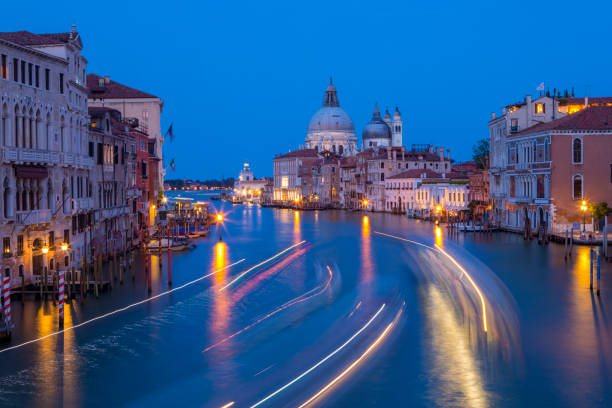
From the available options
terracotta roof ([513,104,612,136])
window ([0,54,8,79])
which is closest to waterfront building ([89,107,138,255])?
window ([0,54,8,79])

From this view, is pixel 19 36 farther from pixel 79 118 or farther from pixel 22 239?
pixel 22 239

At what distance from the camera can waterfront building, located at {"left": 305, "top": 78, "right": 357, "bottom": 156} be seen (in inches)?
5197

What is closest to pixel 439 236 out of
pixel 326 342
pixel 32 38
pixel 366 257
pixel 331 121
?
pixel 366 257

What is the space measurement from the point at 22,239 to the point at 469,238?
85.2ft

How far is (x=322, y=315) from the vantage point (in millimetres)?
17812

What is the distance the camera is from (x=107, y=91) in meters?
43.8

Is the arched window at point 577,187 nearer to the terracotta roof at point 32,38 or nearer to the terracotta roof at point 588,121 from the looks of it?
the terracotta roof at point 588,121

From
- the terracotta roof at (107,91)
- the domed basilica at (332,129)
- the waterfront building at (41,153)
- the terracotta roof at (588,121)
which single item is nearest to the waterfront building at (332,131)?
the domed basilica at (332,129)

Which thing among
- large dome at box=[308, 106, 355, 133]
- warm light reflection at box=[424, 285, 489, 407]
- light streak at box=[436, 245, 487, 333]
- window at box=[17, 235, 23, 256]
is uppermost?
large dome at box=[308, 106, 355, 133]

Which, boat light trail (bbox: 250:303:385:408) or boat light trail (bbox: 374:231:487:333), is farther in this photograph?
boat light trail (bbox: 374:231:487:333)

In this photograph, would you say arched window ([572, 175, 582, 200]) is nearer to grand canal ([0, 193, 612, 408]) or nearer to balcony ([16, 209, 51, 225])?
grand canal ([0, 193, 612, 408])

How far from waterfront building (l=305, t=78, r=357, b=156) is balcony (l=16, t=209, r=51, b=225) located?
109 metres

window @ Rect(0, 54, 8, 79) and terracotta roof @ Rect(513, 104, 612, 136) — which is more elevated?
terracotta roof @ Rect(513, 104, 612, 136)

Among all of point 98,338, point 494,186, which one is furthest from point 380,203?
point 98,338
